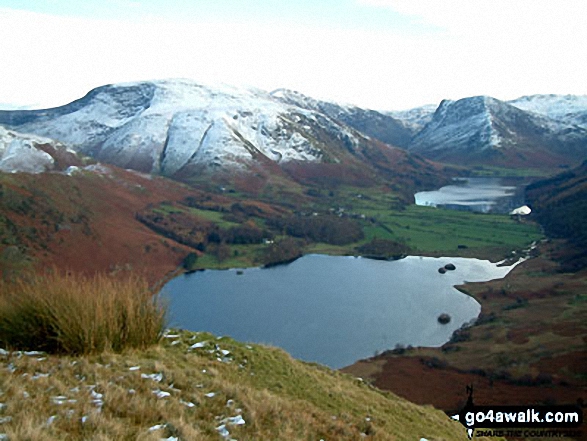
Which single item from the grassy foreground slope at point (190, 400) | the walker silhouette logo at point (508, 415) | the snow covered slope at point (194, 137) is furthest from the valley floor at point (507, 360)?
the snow covered slope at point (194, 137)

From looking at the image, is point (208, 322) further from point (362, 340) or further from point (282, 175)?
A: point (282, 175)

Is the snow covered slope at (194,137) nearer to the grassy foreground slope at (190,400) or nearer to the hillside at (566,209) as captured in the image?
the hillside at (566,209)

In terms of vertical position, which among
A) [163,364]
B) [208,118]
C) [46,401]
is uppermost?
[208,118]

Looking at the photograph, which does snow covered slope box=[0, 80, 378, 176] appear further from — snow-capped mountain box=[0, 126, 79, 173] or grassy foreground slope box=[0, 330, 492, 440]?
grassy foreground slope box=[0, 330, 492, 440]

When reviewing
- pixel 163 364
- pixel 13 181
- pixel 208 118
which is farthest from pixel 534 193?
pixel 163 364

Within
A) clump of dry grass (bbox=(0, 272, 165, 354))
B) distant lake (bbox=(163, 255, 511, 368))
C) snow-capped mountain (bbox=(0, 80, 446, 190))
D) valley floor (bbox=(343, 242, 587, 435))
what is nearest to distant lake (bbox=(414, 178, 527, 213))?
snow-capped mountain (bbox=(0, 80, 446, 190))

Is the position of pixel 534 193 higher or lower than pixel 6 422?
lower

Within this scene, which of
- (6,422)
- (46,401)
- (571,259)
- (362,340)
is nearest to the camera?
(6,422)
